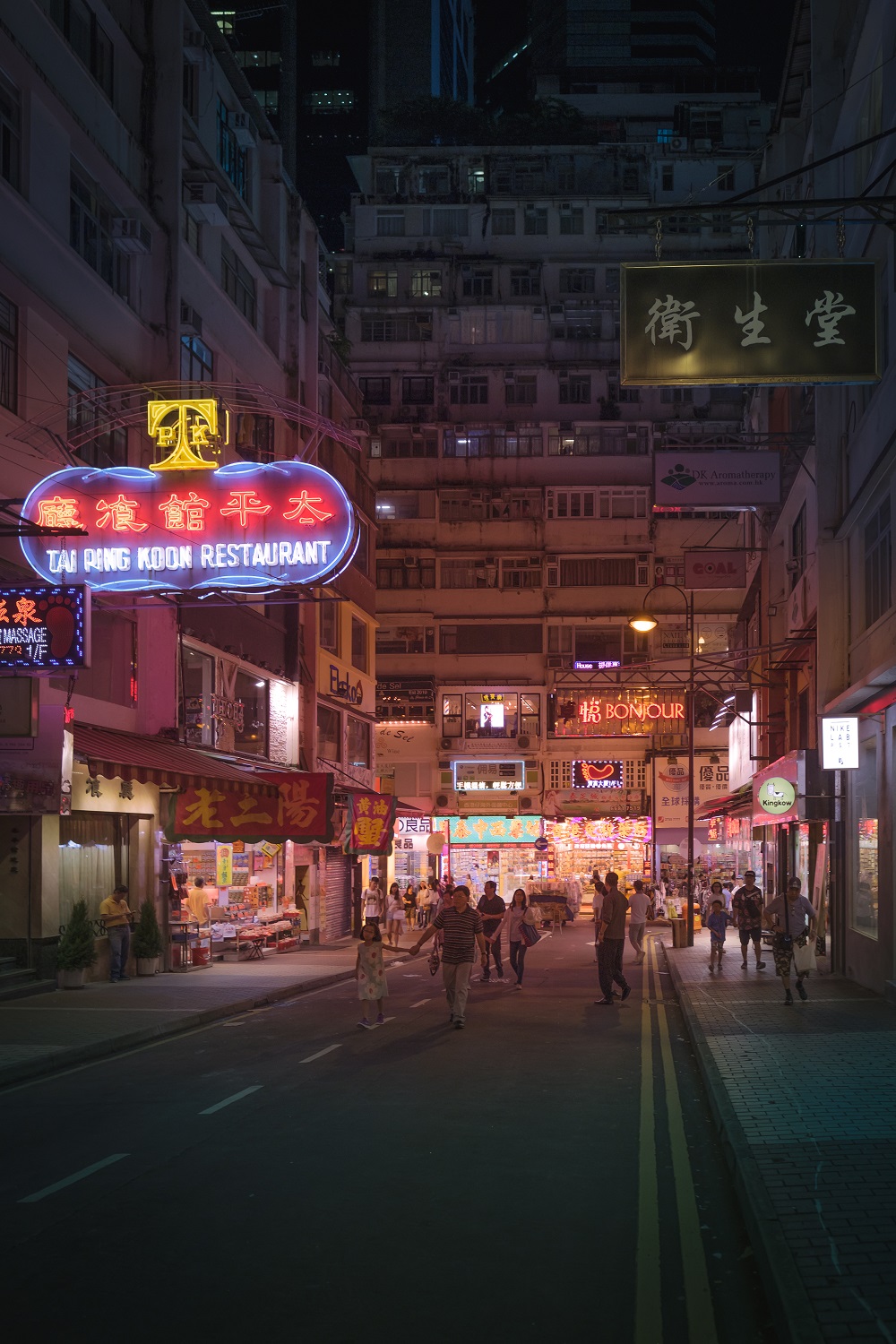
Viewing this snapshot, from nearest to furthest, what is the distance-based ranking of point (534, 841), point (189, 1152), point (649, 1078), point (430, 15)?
point (189, 1152) < point (649, 1078) < point (534, 841) < point (430, 15)

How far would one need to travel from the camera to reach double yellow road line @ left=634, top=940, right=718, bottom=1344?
639 cm

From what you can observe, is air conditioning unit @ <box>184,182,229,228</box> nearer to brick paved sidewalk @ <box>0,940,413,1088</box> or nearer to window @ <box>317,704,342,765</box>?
window @ <box>317,704,342,765</box>

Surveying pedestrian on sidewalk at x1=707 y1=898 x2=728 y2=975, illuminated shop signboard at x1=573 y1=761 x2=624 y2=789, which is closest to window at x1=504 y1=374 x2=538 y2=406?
illuminated shop signboard at x1=573 y1=761 x2=624 y2=789

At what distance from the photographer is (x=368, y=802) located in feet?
127

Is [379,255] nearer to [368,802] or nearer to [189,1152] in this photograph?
[368,802]

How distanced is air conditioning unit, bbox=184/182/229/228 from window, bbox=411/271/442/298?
39.2m

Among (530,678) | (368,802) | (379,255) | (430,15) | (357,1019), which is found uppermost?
(430,15)

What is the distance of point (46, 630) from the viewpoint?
18.9m

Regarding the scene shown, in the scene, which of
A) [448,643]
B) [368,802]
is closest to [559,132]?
[448,643]

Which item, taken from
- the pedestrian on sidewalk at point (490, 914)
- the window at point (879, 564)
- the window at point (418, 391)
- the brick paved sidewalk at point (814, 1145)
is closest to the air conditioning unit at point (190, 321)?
the pedestrian on sidewalk at point (490, 914)

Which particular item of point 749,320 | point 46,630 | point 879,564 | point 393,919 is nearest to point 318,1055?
point 46,630

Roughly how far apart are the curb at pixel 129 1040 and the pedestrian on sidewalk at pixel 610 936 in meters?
5.46

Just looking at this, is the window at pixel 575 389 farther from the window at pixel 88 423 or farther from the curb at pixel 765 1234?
the curb at pixel 765 1234

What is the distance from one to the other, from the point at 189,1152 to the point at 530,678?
53110 mm
